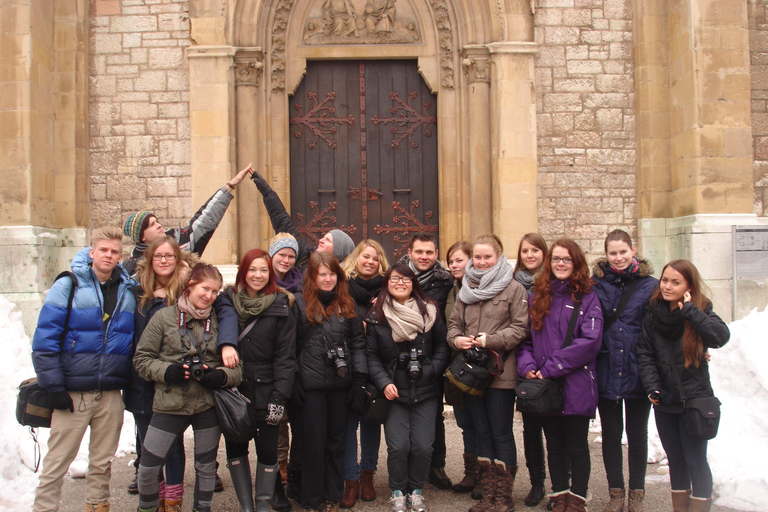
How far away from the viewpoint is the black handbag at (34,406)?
11.5ft

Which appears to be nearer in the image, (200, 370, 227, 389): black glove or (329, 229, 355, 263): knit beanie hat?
(200, 370, 227, 389): black glove

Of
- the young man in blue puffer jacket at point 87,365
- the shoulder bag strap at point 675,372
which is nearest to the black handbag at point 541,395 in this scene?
the shoulder bag strap at point 675,372

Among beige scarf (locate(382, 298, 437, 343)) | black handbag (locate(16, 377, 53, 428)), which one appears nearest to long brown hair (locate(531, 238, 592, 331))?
beige scarf (locate(382, 298, 437, 343))

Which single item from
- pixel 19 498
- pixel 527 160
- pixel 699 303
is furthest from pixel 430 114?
pixel 19 498

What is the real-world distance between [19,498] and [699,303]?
440 centimetres

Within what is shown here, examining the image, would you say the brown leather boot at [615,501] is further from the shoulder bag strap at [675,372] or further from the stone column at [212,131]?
the stone column at [212,131]

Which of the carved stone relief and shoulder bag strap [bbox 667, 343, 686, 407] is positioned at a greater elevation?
the carved stone relief

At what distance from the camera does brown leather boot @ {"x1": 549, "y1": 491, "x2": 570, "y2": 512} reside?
153 inches

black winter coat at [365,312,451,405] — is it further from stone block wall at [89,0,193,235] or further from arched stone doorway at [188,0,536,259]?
stone block wall at [89,0,193,235]

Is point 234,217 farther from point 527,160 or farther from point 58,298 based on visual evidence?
point 58,298

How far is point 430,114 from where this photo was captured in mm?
8422

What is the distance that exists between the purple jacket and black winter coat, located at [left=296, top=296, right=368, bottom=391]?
3.37ft

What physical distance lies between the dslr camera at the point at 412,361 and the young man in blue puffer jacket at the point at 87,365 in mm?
1640

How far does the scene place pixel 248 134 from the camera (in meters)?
7.91
